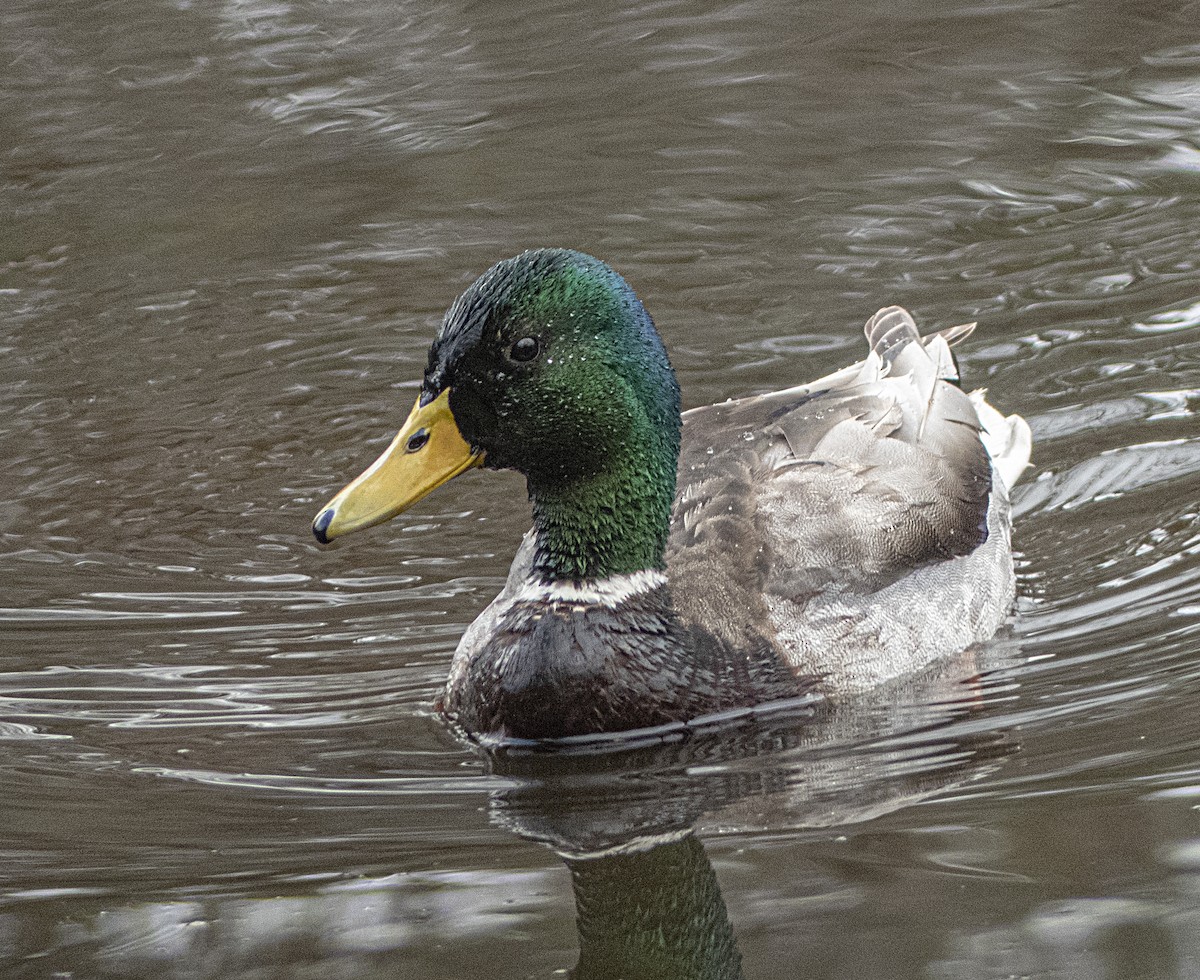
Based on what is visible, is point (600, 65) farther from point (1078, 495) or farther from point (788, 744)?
point (788, 744)

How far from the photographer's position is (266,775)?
5570 millimetres

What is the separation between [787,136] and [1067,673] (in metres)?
5.26

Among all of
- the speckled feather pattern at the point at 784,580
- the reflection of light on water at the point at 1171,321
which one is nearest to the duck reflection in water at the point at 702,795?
the speckled feather pattern at the point at 784,580

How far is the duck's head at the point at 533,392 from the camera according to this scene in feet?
18.5

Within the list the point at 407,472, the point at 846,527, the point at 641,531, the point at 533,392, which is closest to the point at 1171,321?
the point at 846,527

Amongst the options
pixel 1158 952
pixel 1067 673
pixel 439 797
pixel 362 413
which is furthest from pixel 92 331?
pixel 1158 952

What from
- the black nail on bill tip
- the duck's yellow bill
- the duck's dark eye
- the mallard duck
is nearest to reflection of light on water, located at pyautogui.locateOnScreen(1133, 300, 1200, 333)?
the mallard duck

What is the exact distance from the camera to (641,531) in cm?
601

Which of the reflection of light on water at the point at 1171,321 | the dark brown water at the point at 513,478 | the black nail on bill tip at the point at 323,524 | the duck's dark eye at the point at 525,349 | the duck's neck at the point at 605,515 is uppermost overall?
the duck's dark eye at the point at 525,349

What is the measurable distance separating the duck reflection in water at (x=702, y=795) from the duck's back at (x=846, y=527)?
215mm

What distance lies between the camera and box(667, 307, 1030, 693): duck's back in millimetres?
6074

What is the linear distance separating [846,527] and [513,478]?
2.09 metres

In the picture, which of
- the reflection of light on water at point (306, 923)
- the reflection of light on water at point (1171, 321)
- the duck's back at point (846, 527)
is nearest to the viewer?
the reflection of light on water at point (306, 923)

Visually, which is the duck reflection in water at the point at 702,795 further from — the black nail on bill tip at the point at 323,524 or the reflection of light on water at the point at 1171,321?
the reflection of light on water at the point at 1171,321
